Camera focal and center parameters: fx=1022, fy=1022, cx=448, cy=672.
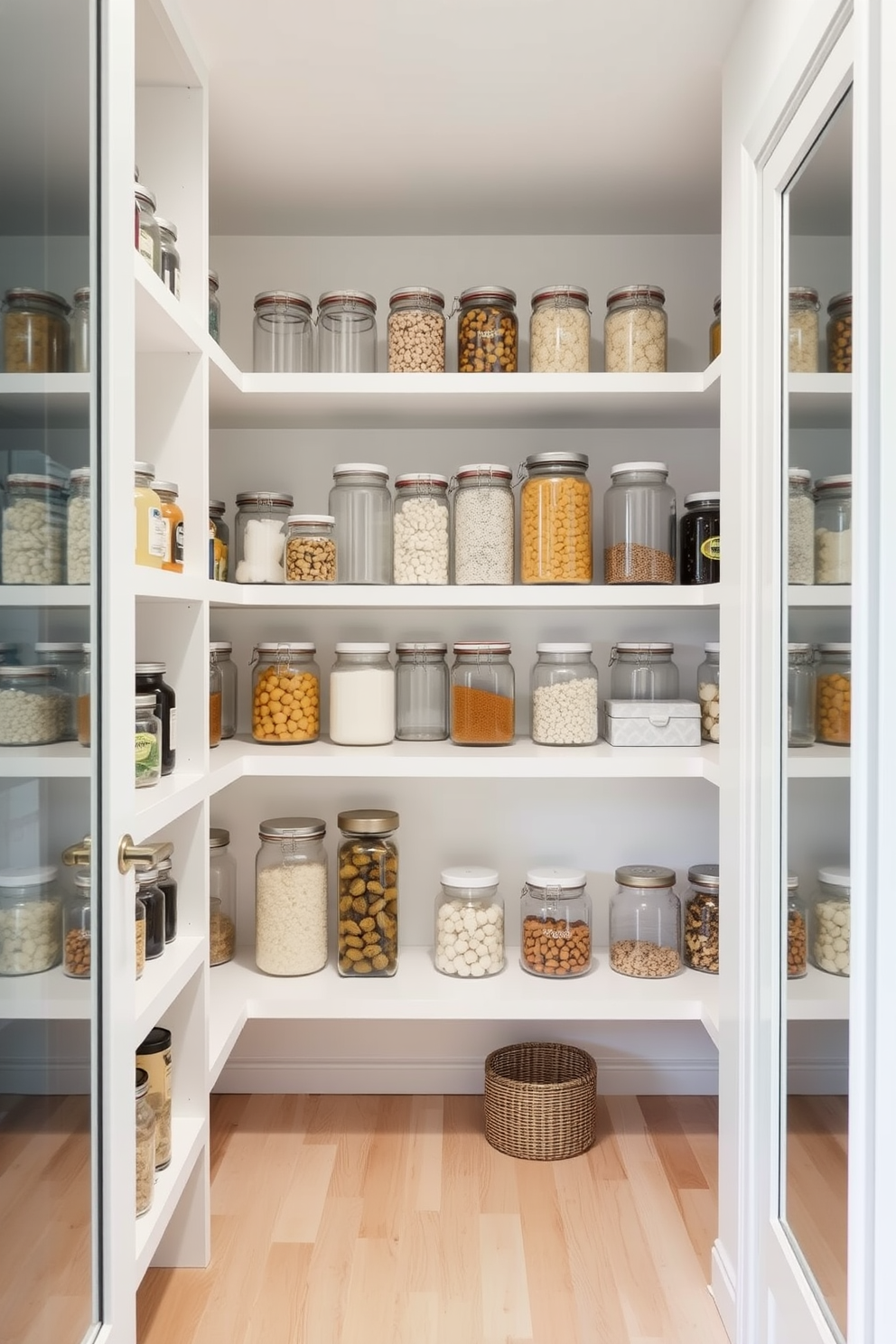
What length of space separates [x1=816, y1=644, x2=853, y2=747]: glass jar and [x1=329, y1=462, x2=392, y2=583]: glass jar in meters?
1.15

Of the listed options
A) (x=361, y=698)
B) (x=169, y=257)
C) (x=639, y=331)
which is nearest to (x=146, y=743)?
(x=361, y=698)

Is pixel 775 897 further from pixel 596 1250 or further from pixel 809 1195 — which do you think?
pixel 596 1250

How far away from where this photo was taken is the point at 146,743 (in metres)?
1.62

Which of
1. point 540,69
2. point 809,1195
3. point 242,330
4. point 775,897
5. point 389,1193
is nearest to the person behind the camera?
point 809,1195

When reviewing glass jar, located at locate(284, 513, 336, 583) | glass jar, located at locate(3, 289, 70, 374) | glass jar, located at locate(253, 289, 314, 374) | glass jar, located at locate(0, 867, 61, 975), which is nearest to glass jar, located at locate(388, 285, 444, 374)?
glass jar, located at locate(253, 289, 314, 374)

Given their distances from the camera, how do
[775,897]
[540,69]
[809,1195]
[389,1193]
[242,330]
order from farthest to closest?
1. [242,330]
2. [389,1193]
3. [540,69]
4. [775,897]
5. [809,1195]

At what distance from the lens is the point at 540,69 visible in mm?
1840

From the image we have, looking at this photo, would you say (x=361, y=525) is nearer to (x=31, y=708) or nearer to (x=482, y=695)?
(x=482, y=695)

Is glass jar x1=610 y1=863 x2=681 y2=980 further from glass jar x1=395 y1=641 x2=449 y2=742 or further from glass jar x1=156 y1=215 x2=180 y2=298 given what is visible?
glass jar x1=156 y1=215 x2=180 y2=298

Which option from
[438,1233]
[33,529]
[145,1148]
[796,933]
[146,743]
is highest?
[33,529]

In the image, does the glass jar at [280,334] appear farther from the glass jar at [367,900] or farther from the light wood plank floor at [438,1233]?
the light wood plank floor at [438,1233]

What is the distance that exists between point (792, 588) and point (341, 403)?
1186mm

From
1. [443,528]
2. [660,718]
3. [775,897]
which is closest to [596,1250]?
[775,897]

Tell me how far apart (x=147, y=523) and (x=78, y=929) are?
652 millimetres
